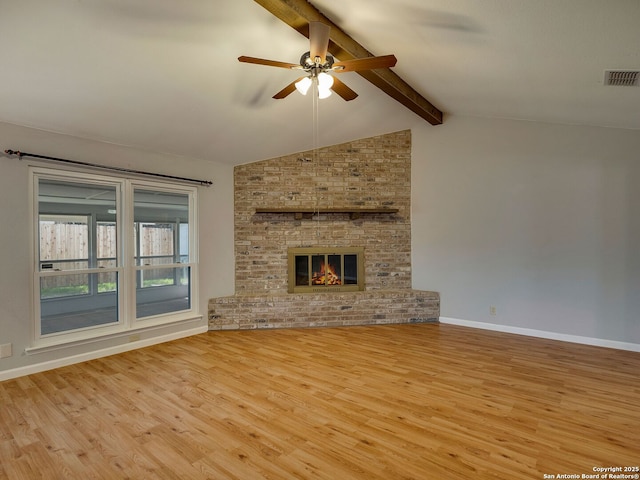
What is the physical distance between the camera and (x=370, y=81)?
11.0 feet

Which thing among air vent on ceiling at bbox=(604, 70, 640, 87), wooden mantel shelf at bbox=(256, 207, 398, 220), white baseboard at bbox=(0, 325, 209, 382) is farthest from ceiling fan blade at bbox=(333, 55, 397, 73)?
white baseboard at bbox=(0, 325, 209, 382)

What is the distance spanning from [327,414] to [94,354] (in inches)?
112

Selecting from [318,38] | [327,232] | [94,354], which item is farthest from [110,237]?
[318,38]

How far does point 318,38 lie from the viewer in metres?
2.22

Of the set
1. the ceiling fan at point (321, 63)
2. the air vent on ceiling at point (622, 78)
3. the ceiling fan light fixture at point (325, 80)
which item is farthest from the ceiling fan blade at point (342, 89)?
the air vent on ceiling at point (622, 78)

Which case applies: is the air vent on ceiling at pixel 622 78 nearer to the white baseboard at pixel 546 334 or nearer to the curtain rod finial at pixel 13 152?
the white baseboard at pixel 546 334

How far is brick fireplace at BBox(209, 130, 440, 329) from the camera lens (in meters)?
4.88

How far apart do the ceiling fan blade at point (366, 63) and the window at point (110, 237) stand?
297 centimetres

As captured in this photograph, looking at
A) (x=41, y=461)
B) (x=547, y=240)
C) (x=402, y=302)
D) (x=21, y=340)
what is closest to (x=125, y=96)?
(x=21, y=340)

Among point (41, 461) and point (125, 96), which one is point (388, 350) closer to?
point (41, 461)

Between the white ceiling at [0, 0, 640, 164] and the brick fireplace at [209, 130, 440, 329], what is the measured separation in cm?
113

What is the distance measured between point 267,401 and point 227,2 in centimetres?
298

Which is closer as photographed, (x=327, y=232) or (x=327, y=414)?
(x=327, y=414)

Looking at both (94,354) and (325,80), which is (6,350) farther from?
(325,80)
